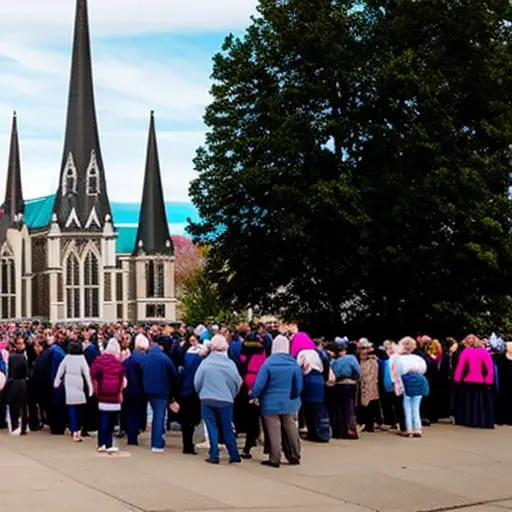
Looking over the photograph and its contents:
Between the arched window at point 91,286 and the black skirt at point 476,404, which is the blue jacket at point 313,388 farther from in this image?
the arched window at point 91,286

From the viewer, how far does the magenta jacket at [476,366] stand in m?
20.8

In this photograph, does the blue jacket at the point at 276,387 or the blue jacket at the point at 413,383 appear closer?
the blue jacket at the point at 276,387

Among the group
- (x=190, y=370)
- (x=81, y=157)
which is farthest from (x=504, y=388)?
(x=81, y=157)

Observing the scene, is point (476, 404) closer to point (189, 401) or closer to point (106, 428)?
point (189, 401)

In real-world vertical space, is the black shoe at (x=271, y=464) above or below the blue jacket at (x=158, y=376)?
below

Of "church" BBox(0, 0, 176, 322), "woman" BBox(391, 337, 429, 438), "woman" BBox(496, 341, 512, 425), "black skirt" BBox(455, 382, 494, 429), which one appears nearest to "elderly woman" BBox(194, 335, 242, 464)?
"woman" BBox(391, 337, 429, 438)

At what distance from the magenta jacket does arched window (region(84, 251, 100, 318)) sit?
104759 millimetres

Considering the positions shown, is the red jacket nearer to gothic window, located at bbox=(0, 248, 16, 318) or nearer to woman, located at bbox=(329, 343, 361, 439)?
woman, located at bbox=(329, 343, 361, 439)

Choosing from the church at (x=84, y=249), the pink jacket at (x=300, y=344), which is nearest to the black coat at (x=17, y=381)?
the pink jacket at (x=300, y=344)

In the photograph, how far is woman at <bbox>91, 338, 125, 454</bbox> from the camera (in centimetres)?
1606

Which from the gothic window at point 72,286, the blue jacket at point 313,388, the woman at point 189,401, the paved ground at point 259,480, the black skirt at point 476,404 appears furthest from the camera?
the gothic window at point 72,286

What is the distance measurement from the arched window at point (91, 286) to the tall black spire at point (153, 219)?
690 centimetres

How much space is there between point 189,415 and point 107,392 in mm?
1357

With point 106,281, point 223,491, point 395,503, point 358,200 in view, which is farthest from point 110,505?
point 106,281
